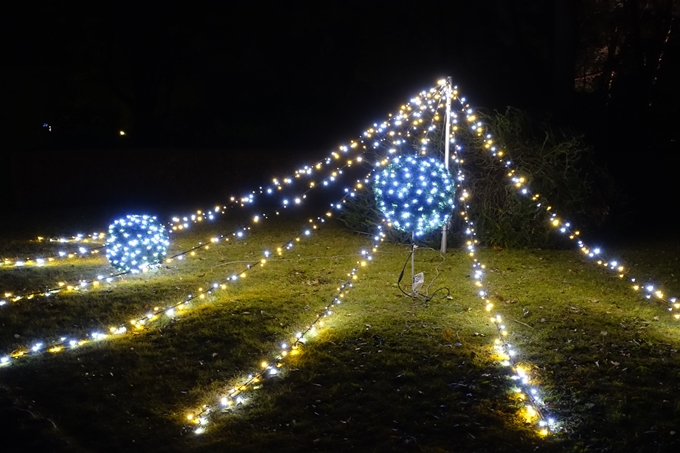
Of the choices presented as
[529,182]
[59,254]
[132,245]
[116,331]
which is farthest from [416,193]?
[59,254]

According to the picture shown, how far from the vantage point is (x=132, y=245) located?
356 inches

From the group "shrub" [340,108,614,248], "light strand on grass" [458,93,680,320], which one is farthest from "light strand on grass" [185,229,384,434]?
"shrub" [340,108,614,248]

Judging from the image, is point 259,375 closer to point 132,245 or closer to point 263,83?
point 132,245

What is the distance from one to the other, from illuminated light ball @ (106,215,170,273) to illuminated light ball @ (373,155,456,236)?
320cm

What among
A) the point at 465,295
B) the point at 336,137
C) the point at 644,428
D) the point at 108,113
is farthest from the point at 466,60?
the point at 644,428

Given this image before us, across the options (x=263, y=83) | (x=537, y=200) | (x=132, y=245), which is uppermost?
(x=263, y=83)

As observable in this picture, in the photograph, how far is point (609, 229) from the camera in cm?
1178

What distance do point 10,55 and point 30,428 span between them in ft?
52.7

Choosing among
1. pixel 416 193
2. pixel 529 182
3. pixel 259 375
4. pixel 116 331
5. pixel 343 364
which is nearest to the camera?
pixel 259 375

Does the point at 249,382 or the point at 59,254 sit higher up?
the point at 59,254

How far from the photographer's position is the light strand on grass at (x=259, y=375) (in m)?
5.08

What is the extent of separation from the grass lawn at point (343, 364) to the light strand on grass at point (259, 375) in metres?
0.06

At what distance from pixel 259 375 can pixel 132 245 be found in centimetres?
392

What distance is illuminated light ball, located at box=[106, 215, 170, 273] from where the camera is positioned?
904 cm
